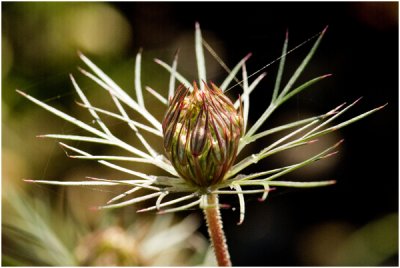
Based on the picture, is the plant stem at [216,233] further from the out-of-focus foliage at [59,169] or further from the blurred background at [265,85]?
the blurred background at [265,85]

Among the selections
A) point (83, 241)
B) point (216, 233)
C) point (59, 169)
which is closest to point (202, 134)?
point (216, 233)

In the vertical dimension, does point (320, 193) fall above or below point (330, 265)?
above

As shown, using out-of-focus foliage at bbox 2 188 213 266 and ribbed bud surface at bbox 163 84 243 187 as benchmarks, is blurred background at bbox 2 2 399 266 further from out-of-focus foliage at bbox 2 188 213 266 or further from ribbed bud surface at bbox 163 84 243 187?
ribbed bud surface at bbox 163 84 243 187

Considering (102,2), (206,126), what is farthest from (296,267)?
(206,126)

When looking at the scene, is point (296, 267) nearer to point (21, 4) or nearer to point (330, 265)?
point (330, 265)

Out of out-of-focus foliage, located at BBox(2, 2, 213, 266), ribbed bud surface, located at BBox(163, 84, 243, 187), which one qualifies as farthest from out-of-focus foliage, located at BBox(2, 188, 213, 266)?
ribbed bud surface, located at BBox(163, 84, 243, 187)

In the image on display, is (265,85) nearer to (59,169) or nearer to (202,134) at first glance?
(59,169)
